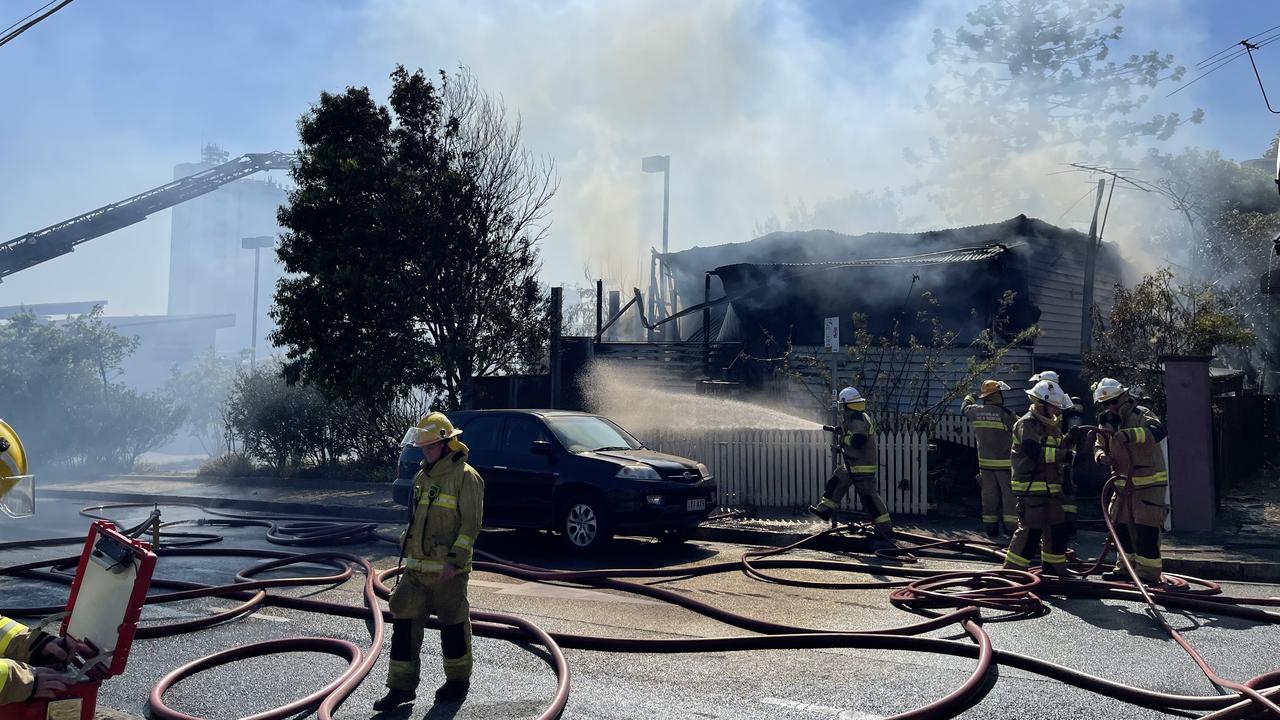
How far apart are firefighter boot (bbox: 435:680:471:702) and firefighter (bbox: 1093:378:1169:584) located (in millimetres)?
5470

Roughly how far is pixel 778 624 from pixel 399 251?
1182 centimetres

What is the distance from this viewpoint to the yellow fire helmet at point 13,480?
354cm

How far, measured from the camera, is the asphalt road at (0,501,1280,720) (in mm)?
5074

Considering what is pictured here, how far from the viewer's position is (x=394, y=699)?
5.24 metres

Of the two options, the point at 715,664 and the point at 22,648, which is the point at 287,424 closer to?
the point at 715,664

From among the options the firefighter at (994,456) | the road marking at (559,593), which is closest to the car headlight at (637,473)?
the road marking at (559,593)

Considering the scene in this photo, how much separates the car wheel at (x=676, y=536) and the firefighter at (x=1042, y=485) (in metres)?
3.41

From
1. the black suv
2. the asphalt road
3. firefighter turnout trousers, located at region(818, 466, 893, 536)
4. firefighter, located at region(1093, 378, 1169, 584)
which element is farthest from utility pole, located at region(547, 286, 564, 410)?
firefighter, located at region(1093, 378, 1169, 584)

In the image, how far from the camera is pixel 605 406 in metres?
18.7

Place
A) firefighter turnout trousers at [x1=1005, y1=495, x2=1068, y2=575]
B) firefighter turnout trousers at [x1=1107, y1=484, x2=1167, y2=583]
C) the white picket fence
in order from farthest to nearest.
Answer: the white picket fence, firefighter turnout trousers at [x1=1005, y1=495, x2=1068, y2=575], firefighter turnout trousers at [x1=1107, y1=484, x2=1167, y2=583]

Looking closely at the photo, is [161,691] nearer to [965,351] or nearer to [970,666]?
[970,666]

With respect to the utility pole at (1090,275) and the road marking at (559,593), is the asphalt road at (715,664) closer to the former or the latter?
the road marking at (559,593)

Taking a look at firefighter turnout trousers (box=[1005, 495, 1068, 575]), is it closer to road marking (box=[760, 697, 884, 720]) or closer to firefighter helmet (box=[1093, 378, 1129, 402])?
firefighter helmet (box=[1093, 378, 1129, 402])

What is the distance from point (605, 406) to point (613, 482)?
852cm
